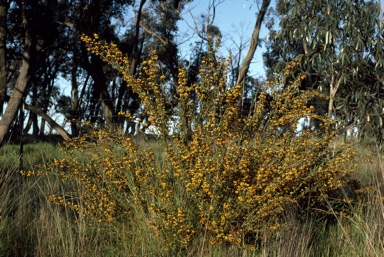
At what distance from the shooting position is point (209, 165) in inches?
140

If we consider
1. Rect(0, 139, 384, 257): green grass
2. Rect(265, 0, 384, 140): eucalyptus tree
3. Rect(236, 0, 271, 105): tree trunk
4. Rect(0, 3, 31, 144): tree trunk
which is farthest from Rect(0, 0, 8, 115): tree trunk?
Rect(0, 139, 384, 257): green grass

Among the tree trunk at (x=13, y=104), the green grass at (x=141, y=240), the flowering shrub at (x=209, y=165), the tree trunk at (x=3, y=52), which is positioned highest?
the tree trunk at (x=3, y=52)

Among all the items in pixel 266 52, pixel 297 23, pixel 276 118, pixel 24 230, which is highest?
pixel 266 52

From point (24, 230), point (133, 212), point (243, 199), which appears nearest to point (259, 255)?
point (243, 199)

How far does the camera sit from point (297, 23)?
8.84 m

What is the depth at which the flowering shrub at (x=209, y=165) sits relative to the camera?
355 centimetres

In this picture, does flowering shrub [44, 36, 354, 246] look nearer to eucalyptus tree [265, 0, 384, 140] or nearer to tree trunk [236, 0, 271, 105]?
eucalyptus tree [265, 0, 384, 140]

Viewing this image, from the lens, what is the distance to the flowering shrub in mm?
3549

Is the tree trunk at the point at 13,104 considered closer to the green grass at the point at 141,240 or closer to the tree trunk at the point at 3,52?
the tree trunk at the point at 3,52

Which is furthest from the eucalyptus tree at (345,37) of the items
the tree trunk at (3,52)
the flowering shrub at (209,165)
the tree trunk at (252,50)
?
the tree trunk at (3,52)

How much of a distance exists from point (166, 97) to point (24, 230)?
5.04ft

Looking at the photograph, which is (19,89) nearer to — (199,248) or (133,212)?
(133,212)

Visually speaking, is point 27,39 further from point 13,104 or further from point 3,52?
point 13,104

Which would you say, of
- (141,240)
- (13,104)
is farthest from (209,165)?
(13,104)
